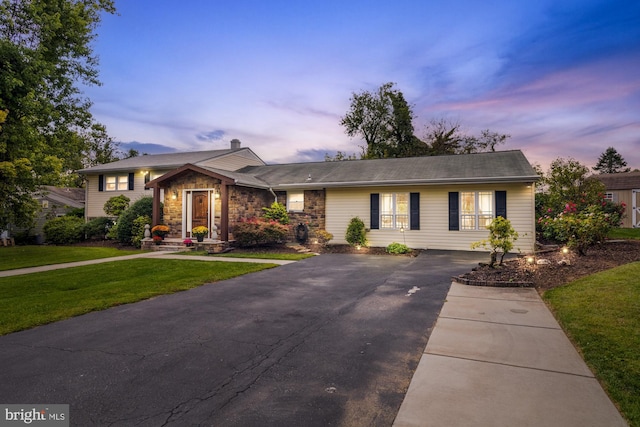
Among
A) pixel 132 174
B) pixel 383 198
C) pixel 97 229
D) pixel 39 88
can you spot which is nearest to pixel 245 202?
pixel 383 198

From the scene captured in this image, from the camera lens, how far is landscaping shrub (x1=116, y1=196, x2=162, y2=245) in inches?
625

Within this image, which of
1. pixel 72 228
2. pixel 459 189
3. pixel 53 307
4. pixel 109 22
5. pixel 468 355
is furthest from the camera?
pixel 72 228

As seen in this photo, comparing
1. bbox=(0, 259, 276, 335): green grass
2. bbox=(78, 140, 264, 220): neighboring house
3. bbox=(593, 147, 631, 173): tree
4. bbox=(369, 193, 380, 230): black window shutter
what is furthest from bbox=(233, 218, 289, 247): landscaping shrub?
bbox=(593, 147, 631, 173): tree

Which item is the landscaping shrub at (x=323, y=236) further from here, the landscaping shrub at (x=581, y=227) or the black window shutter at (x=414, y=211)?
the landscaping shrub at (x=581, y=227)

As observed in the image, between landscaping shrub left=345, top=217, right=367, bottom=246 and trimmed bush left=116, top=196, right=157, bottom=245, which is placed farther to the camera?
trimmed bush left=116, top=196, right=157, bottom=245

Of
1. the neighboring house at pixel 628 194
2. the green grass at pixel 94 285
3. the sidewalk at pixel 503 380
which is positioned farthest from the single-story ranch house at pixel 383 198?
the neighboring house at pixel 628 194

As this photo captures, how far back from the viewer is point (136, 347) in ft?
12.3

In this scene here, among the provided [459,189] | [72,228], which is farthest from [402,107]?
[72,228]

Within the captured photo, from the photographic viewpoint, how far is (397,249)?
511 inches

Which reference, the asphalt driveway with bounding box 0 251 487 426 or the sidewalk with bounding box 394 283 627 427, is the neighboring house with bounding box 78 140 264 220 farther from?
the sidewalk with bounding box 394 283 627 427

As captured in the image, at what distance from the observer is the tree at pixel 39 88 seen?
1062 centimetres

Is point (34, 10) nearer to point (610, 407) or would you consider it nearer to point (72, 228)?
point (72, 228)

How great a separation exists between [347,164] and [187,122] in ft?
66.5

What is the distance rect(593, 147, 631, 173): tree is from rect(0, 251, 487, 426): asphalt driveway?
71.0m
